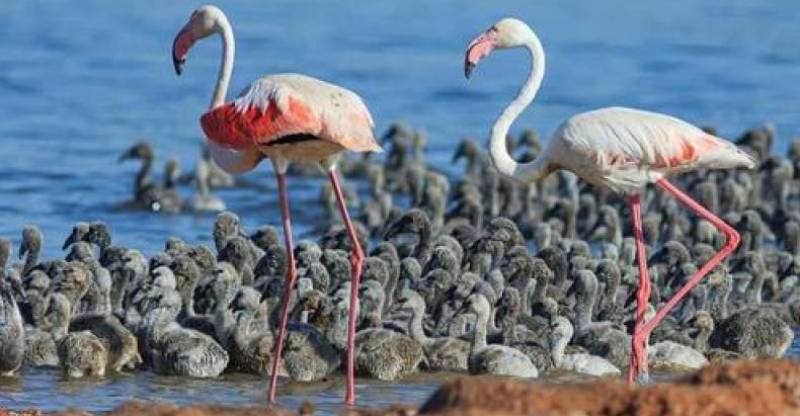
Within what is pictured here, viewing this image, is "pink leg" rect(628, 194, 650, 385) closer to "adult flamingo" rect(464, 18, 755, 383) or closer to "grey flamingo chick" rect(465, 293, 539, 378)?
"adult flamingo" rect(464, 18, 755, 383)

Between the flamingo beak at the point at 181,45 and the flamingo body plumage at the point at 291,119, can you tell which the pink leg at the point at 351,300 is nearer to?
the flamingo body plumage at the point at 291,119

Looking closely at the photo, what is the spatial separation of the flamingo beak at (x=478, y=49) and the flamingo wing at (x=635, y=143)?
0.71 meters

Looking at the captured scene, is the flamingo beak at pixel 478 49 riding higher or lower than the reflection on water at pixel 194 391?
higher

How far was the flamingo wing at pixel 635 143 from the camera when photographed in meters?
12.4


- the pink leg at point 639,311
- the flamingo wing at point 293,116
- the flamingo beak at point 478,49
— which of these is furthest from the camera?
the flamingo beak at point 478,49

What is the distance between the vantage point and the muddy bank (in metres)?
7.97

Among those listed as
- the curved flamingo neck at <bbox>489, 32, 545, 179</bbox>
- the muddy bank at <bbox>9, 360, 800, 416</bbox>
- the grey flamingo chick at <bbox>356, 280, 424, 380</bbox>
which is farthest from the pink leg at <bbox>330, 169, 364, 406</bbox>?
the muddy bank at <bbox>9, 360, 800, 416</bbox>

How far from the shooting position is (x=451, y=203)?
2130 centimetres

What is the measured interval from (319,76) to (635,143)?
60.8ft

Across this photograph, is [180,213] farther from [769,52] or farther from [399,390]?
[769,52]

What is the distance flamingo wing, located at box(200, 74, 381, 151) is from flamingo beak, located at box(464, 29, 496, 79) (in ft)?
2.62

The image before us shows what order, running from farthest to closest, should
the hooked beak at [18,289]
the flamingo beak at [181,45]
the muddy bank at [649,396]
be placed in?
the hooked beak at [18,289] → the flamingo beak at [181,45] → the muddy bank at [649,396]

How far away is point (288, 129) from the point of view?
40.1ft

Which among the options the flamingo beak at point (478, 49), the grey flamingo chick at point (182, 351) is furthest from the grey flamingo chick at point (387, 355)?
the flamingo beak at point (478, 49)
